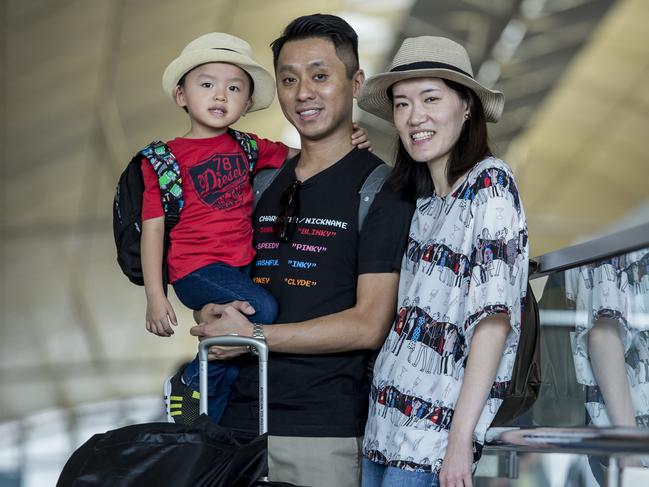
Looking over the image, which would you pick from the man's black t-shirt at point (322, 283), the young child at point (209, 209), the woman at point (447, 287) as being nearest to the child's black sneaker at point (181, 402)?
the young child at point (209, 209)

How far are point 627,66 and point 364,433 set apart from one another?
797 inches

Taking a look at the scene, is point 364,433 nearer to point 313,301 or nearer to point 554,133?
point 313,301

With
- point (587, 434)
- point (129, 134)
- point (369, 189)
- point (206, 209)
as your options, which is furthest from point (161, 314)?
point (129, 134)

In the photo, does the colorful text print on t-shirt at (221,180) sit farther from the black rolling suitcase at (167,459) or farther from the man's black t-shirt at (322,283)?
the black rolling suitcase at (167,459)

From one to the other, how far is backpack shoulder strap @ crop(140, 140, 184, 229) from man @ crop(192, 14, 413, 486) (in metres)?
0.31

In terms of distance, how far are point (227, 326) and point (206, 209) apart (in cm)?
54

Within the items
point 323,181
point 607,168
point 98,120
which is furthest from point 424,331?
point 607,168

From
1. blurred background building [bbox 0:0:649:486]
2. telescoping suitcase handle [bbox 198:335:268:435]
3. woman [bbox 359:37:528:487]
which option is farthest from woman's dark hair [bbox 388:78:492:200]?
blurred background building [bbox 0:0:649:486]

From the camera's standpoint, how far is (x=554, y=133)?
1059 inches

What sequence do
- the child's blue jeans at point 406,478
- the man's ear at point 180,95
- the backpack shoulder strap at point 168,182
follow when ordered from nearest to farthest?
1. the child's blue jeans at point 406,478
2. the backpack shoulder strap at point 168,182
3. the man's ear at point 180,95

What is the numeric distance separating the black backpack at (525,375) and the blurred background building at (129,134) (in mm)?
12614

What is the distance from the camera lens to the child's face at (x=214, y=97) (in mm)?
4562

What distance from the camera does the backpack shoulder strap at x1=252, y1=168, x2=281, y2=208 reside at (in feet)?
15.1

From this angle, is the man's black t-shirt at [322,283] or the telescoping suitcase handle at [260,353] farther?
the man's black t-shirt at [322,283]
